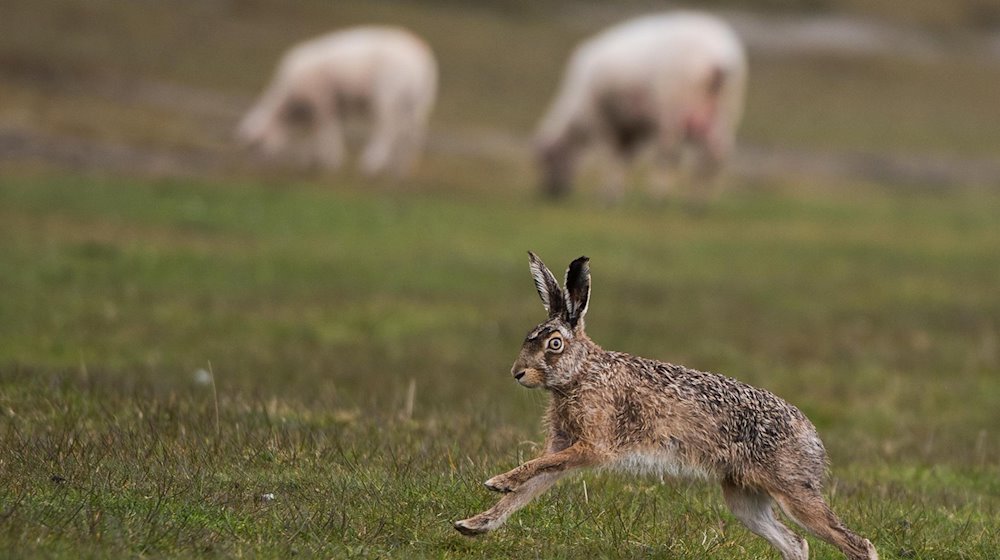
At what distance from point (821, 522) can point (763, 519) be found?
0.35 m

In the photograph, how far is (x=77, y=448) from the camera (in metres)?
6.98

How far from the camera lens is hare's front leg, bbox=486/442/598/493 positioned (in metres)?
6.08

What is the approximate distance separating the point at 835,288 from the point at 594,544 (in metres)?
13.7

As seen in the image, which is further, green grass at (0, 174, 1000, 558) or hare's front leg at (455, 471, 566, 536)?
green grass at (0, 174, 1000, 558)

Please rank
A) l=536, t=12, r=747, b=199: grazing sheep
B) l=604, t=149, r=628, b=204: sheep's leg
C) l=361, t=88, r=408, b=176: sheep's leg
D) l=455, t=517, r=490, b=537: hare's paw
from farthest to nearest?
l=361, t=88, r=408, b=176: sheep's leg < l=604, t=149, r=628, b=204: sheep's leg < l=536, t=12, r=747, b=199: grazing sheep < l=455, t=517, r=490, b=537: hare's paw

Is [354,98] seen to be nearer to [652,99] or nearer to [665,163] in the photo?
[652,99]

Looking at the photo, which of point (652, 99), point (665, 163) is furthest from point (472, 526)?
point (665, 163)

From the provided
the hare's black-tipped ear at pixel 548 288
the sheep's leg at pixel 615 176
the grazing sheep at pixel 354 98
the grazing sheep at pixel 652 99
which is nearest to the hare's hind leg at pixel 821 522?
the hare's black-tipped ear at pixel 548 288

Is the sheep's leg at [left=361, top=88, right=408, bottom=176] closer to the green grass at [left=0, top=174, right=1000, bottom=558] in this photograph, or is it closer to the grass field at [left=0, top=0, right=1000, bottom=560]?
the grass field at [left=0, top=0, right=1000, bottom=560]

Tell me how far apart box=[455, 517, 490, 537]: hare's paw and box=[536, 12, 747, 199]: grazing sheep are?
21.6 meters

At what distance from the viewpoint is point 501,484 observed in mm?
6066

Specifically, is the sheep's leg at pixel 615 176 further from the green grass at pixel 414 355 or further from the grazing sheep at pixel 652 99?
the green grass at pixel 414 355

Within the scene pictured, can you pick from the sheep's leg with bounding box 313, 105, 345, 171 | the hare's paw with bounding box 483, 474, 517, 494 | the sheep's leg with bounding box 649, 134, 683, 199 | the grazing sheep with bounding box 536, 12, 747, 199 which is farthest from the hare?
the sheep's leg with bounding box 313, 105, 345, 171

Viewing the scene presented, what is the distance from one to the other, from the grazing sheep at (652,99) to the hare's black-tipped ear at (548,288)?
20.9 m
